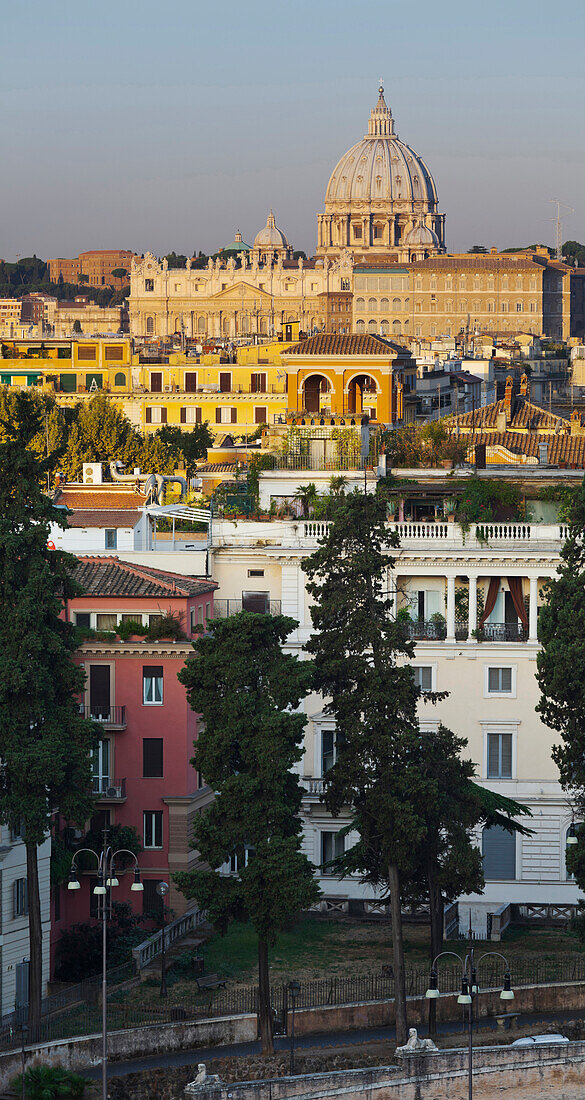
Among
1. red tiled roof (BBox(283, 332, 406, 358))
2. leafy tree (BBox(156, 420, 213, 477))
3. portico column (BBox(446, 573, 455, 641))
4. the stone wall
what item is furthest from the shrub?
leafy tree (BBox(156, 420, 213, 477))

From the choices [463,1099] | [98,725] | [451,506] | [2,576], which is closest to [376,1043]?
[463,1099]

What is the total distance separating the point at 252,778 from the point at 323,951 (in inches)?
204

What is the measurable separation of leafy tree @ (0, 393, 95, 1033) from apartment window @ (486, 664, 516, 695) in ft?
29.9

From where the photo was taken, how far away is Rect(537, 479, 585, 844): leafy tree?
35188 mm

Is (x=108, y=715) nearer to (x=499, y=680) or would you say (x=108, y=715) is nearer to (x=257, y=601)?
(x=257, y=601)

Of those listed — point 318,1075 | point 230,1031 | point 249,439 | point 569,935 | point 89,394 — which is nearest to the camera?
point 318,1075

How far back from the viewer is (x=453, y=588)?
133 ft

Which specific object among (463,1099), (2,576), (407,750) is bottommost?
(463,1099)

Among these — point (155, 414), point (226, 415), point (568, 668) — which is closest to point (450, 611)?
point (568, 668)

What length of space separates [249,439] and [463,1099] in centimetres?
5676

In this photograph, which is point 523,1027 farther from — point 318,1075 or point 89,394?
point 89,394

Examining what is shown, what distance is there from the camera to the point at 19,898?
3488 cm

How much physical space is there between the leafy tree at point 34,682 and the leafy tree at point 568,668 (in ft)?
24.9

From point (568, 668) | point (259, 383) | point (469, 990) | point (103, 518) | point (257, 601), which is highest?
point (259, 383)
